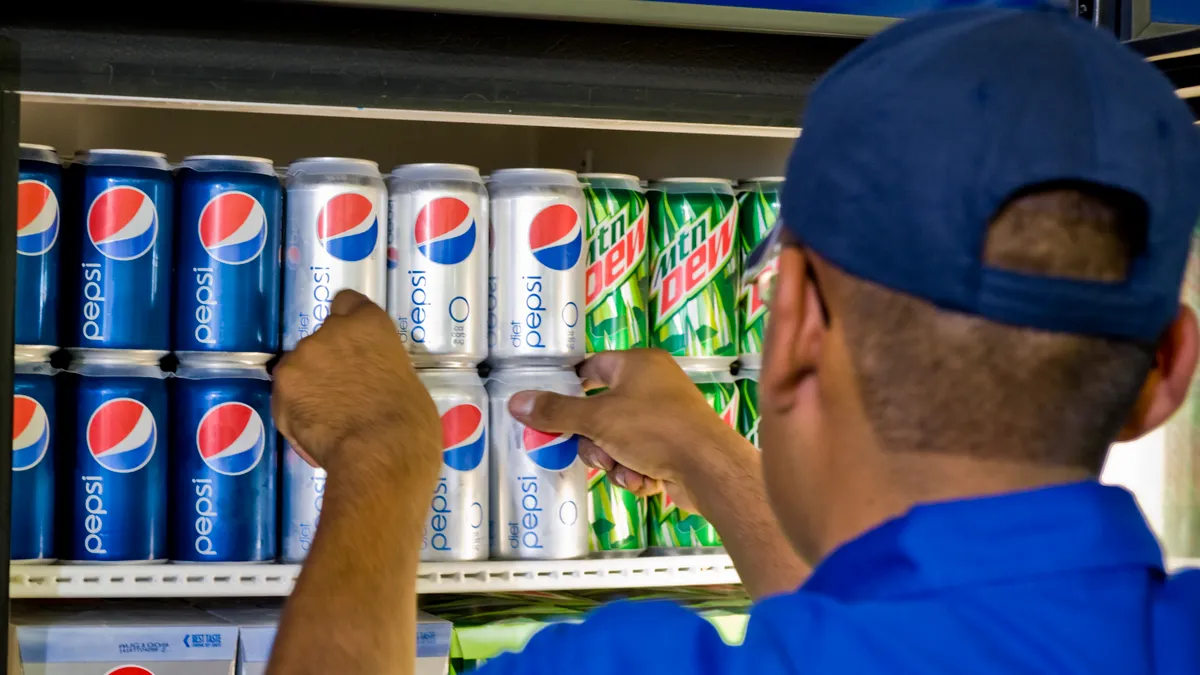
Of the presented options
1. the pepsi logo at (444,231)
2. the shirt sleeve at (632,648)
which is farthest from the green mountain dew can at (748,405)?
the shirt sleeve at (632,648)

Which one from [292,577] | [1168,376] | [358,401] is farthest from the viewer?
[292,577]

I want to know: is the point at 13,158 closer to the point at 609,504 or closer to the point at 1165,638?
the point at 609,504

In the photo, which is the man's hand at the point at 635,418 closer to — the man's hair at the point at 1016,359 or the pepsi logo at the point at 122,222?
the pepsi logo at the point at 122,222

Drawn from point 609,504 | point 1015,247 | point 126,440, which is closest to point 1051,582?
point 1015,247

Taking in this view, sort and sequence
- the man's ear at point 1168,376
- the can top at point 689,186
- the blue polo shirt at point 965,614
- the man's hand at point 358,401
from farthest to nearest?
1. the can top at point 689,186
2. the man's hand at point 358,401
3. the man's ear at point 1168,376
4. the blue polo shirt at point 965,614

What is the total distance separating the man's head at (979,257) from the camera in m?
0.61

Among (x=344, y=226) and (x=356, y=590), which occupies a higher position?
(x=344, y=226)

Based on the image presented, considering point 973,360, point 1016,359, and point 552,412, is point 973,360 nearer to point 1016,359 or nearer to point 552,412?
point 1016,359

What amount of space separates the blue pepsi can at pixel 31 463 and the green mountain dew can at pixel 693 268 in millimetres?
637

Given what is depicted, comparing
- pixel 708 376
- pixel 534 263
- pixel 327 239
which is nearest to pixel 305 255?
pixel 327 239

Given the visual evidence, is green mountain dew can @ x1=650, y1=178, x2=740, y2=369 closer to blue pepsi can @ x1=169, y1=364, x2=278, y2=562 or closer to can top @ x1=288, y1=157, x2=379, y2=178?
can top @ x1=288, y1=157, x2=379, y2=178

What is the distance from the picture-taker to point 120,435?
1.23 m

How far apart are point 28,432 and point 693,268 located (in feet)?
2.30

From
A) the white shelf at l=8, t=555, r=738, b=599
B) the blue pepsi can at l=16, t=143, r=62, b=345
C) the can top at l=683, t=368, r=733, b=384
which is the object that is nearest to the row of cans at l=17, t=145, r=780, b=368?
the blue pepsi can at l=16, t=143, r=62, b=345
